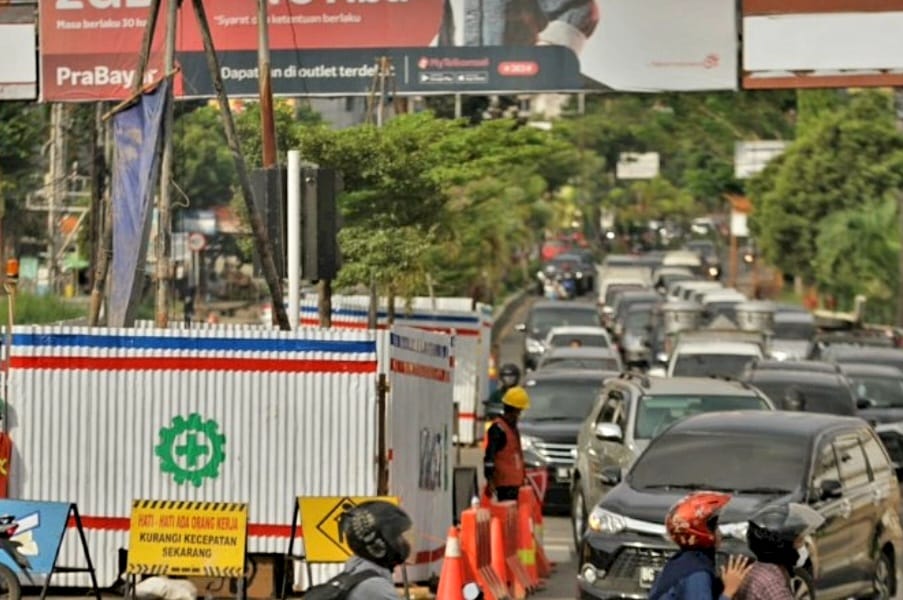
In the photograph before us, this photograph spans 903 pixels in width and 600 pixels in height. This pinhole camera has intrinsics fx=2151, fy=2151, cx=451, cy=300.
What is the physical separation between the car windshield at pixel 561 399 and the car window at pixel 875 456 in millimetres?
8352

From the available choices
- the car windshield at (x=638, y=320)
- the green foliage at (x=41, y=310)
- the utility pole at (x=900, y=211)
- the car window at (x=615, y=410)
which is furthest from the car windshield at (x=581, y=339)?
the car window at (x=615, y=410)

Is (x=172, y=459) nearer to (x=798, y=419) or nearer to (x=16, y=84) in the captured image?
(x=798, y=419)

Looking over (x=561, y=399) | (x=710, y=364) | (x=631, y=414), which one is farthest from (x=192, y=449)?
(x=710, y=364)

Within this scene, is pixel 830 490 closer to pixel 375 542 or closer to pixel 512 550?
pixel 512 550

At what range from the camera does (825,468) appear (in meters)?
15.8

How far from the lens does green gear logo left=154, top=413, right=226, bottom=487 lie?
16.0 m

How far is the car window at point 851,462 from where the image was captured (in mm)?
16172

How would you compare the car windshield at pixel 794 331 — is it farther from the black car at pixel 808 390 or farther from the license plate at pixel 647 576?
the license plate at pixel 647 576

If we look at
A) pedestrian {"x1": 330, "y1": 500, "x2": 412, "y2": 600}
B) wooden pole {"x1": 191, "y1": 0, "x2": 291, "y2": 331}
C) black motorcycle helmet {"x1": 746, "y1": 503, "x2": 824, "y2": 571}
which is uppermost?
wooden pole {"x1": 191, "y1": 0, "x2": 291, "y2": 331}

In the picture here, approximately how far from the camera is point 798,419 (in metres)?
16.5

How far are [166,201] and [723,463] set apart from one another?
5.33m

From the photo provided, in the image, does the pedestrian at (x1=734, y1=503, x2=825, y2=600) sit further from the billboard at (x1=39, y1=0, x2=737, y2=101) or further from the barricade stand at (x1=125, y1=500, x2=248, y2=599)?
the billboard at (x1=39, y1=0, x2=737, y2=101)

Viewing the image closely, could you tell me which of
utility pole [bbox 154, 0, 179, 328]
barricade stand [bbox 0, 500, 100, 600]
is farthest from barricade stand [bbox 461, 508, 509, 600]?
utility pole [bbox 154, 0, 179, 328]

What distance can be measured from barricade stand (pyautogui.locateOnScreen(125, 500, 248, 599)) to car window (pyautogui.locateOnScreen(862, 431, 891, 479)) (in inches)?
210
